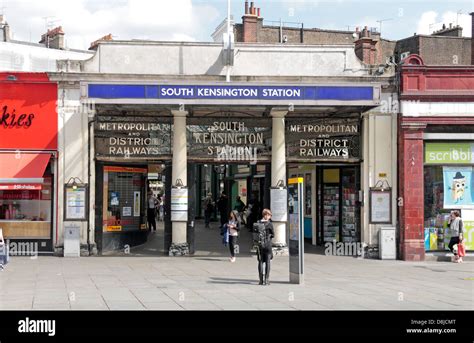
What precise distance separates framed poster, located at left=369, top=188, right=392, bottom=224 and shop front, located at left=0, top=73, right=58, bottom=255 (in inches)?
392

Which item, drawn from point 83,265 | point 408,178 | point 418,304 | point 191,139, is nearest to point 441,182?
point 408,178

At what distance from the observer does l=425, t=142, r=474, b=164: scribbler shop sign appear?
2022cm

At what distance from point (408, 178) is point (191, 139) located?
6924 millimetres

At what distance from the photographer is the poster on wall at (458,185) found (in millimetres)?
20312

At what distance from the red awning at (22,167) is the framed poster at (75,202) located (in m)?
0.96

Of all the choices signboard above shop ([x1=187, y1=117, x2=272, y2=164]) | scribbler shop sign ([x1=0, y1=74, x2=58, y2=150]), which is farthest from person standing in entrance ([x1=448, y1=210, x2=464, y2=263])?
scribbler shop sign ([x1=0, y1=74, x2=58, y2=150])

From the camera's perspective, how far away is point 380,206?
2044 cm

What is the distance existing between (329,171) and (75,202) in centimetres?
914

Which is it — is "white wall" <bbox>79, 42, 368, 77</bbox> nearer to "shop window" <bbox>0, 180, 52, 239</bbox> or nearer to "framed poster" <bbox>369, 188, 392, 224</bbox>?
"framed poster" <bbox>369, 188, 392, 224</bbox>

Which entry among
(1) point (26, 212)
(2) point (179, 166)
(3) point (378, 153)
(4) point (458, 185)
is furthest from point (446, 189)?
(1) point (26, 212)

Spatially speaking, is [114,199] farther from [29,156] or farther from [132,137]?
[29,156]

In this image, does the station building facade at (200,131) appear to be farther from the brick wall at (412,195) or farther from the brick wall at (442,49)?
the brick wall at (442,49)

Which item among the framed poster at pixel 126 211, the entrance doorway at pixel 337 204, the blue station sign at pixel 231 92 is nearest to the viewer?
the blue station sign at pixel 231 92

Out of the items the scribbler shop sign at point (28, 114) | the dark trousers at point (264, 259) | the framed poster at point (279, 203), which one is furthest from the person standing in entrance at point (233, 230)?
the scribbler shop sign at point (28, 114)
